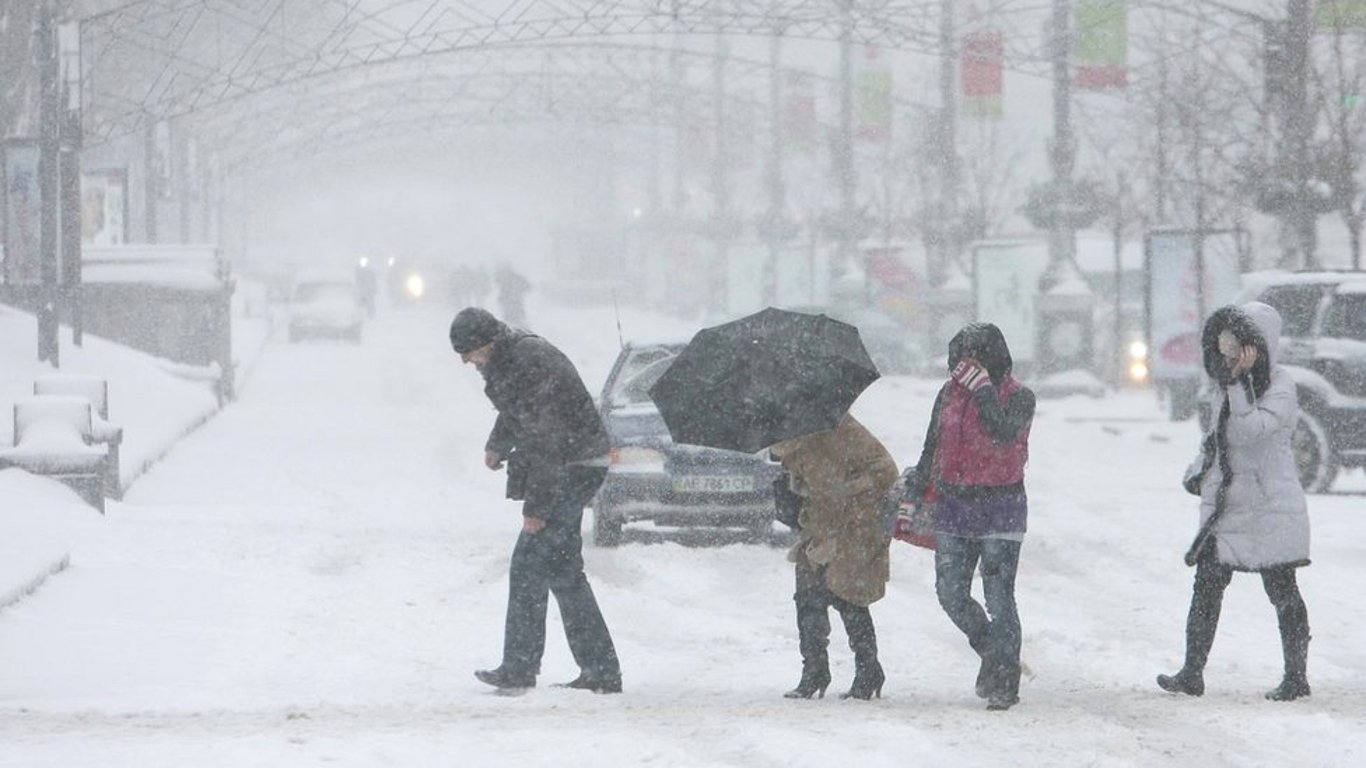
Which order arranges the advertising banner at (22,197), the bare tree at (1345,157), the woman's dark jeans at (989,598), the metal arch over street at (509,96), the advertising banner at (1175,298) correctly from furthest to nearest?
the metal arch over street at (509,96) < the advertising banner at (1175,298) < the advertising banner at (22,197) < the bare tree at (1345,157) < the woman's dark jeans at (989,598)

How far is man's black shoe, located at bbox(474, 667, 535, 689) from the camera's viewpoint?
378 inches

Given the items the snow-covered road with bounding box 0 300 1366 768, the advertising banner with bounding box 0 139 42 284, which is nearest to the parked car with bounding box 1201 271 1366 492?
the snow-covered road with bounding box 0 300 1366 768

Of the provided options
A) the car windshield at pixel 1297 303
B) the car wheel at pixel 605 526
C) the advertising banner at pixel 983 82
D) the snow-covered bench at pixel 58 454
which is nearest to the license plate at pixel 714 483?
the car wheel at pixel 605 526

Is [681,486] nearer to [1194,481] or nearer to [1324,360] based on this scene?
[1194,481]

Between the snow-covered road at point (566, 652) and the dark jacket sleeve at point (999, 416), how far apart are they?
3.46ft

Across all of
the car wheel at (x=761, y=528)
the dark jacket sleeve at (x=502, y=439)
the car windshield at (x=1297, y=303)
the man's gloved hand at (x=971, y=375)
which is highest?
the car windshield at (x=1297, y=303)

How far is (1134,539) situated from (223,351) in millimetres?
20441

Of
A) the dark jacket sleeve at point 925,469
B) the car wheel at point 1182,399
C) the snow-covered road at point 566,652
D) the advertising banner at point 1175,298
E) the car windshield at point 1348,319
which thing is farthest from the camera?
the advertising banner at point 1175,298

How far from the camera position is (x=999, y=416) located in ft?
29.3

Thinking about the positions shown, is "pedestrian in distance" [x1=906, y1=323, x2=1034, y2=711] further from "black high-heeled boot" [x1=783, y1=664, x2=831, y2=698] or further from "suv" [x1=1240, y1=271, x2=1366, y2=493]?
"suv" [x1=1240, y1=271, x2=1366, y2=493]

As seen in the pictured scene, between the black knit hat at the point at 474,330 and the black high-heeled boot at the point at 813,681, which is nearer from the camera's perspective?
the black knit hat at the point at 474,330

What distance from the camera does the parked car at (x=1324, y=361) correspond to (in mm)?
19734

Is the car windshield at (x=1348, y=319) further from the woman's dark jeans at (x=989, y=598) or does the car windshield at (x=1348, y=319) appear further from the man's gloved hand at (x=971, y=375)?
the man's gloved hand at (x=971, y=375)

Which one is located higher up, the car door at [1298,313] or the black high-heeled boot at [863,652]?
the car door at [1298,313]
